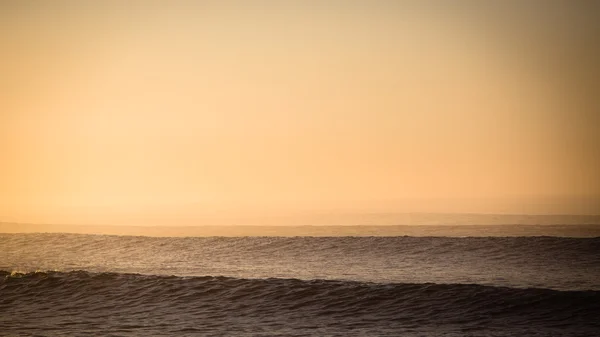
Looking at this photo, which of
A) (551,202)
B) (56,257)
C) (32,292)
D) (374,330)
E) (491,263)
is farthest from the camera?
(551,202)

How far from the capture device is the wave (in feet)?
33.7

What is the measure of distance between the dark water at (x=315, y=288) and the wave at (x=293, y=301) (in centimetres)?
2

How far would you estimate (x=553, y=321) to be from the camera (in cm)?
991

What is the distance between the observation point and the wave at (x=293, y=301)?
10.3 metres

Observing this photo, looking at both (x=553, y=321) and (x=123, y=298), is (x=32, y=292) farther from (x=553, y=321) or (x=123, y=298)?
(x=553, y=321)

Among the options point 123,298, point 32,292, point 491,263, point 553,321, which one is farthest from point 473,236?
point 32,292

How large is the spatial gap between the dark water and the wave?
0.06 ft

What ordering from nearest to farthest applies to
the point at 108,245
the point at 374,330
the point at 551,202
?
the point at 374,330, the point at 108,245, the point at 551,202

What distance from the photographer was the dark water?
10.2 meters

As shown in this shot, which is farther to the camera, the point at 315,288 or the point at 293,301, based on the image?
the point at 315,288

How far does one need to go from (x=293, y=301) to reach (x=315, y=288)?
1.82 ft

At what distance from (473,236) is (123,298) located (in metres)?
9.23

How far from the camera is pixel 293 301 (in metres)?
11.6

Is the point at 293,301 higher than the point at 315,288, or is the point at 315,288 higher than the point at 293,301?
the point at 315,288
